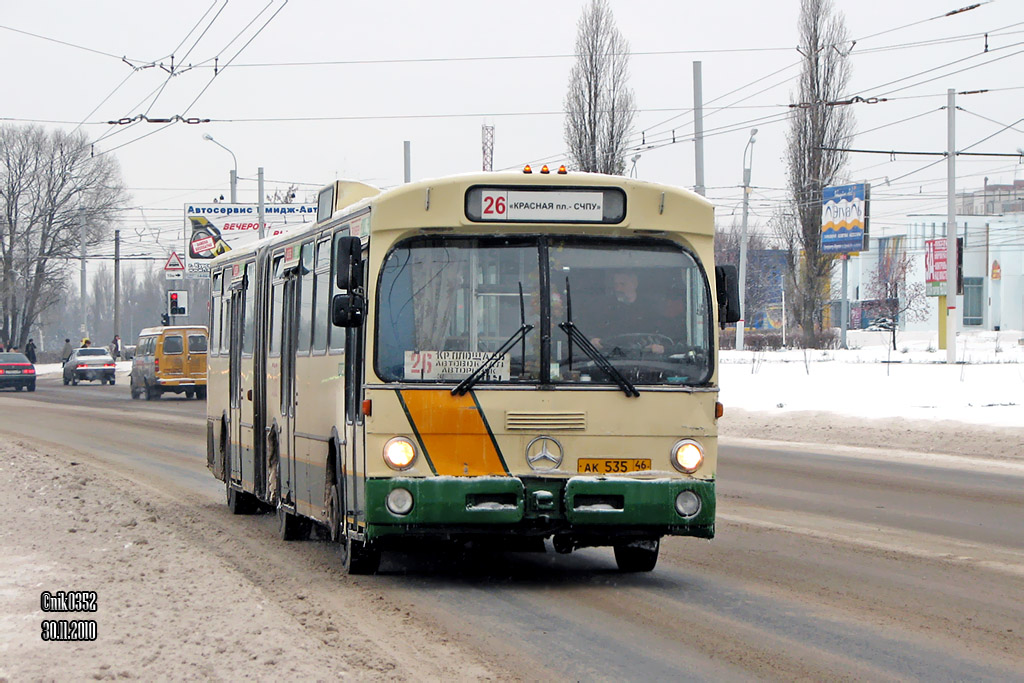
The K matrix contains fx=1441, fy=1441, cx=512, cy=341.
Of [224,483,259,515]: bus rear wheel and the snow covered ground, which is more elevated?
the snow covered ground

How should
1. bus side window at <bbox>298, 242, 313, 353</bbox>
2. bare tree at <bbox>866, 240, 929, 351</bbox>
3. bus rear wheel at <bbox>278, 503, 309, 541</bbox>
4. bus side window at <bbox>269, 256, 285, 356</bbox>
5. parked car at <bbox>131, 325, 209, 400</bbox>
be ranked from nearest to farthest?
bus side window at <bbox>298, 242, 313, 353</bbox> < bus rear wheel at <bbox>278, 503, 309, 541</bbox> < bus side window at <bbox>269, 256, 285, 356</bbox> < parked car at <bbox>131, 325, 209, 400</bbox> < bare tree at <bbox>866, 240, 929, 351</bbox>

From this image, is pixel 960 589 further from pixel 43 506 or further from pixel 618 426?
pixel 43 506

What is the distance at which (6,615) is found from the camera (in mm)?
7879

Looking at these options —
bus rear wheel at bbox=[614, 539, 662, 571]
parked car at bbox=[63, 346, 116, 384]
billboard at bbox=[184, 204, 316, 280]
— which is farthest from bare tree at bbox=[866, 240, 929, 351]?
bus rear wheel at bbox=[614, 539, 662, 571]

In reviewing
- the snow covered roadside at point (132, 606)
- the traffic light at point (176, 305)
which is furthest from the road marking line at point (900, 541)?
the traffic light at point (176, 305)

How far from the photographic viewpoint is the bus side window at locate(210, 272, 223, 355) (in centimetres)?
1511

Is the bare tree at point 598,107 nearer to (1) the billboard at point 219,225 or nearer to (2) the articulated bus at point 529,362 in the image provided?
(1) the billboard at point 219,225

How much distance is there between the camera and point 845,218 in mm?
51406

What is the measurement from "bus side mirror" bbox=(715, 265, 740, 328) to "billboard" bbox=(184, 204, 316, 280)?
178ft

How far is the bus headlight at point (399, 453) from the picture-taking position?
8.81m

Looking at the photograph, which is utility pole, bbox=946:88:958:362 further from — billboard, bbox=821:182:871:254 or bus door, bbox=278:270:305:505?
bus door, bbox=278:270:305:505

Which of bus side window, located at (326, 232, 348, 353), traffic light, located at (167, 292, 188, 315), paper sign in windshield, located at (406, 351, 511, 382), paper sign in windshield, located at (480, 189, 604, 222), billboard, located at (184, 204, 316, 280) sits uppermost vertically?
billboard, located at (184, 204, 316, 280)

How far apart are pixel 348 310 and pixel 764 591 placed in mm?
3114

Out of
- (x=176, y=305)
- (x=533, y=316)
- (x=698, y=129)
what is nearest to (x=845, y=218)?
(x=698, y=129)
